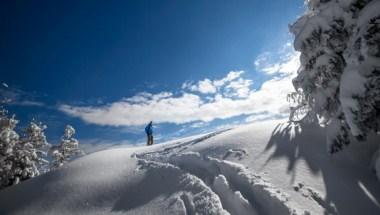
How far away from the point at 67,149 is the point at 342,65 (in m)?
27.3

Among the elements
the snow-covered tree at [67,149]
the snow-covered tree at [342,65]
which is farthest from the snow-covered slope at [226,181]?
the snow-covered tree at [67,149]

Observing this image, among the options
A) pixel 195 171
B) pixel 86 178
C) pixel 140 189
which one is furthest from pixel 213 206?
pixel 86 178

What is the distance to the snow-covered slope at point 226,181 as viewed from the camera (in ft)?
19.2

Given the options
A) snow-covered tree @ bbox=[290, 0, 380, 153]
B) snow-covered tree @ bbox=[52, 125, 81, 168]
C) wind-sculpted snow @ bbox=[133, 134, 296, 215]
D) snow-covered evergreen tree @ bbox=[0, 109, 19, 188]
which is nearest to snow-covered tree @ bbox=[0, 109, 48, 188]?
snow-covered evergreen tree @ bbox=[0, 109, 19, 188]

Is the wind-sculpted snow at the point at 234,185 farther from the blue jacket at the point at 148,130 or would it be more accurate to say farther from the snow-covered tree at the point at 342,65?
the blue jacket at the point at 148,130

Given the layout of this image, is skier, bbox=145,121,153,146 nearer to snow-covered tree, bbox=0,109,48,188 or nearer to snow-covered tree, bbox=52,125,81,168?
snow-covered tree, bbox=0,109,48,188

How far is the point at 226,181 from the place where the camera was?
22.1ft

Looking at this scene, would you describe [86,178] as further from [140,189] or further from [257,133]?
[257,133]

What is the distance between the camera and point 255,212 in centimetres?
559

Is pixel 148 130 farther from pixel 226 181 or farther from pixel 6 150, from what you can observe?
pixel 226 181

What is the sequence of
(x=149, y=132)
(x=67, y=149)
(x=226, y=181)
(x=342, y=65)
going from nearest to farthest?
(x=342, y=65), (x=226, y=181), (x=149, y=132), (x=67, y=149)

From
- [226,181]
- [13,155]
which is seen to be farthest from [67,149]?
[226,181]

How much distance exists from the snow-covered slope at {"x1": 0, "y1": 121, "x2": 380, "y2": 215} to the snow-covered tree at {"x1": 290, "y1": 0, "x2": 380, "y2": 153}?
921 mm

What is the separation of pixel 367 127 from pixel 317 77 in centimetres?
204
